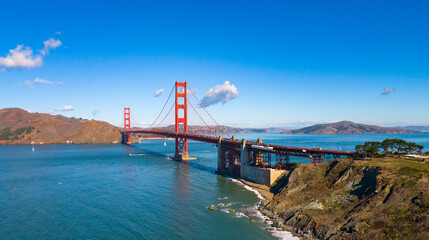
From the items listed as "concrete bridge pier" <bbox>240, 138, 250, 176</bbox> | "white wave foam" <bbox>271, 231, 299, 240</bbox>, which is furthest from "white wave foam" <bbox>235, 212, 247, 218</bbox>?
"concrete bridge pier" <bbox>240, 138, 250, 176</bbox>

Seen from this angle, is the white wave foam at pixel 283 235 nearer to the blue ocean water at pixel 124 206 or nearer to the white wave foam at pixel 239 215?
the blue ocean water at pixel 124 206

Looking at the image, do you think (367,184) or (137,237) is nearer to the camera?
(137,237)

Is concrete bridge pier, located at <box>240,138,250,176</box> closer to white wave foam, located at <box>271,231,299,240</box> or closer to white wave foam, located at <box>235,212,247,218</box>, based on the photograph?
white wave foam, located at <box>235,212,247,218</box>

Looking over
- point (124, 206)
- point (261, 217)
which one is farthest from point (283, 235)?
point (124, 206)

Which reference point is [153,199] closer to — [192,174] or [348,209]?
[192,174]

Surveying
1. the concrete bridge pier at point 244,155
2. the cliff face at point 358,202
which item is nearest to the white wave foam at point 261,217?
the cliff face at point 358,202

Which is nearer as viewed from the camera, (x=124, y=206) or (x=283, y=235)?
(x=283, y=235)

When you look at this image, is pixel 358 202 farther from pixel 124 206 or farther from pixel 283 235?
pixel 124 206

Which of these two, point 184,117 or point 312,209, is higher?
point 184,117

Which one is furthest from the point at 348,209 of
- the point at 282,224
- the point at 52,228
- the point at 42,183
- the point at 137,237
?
the point at 42,183
